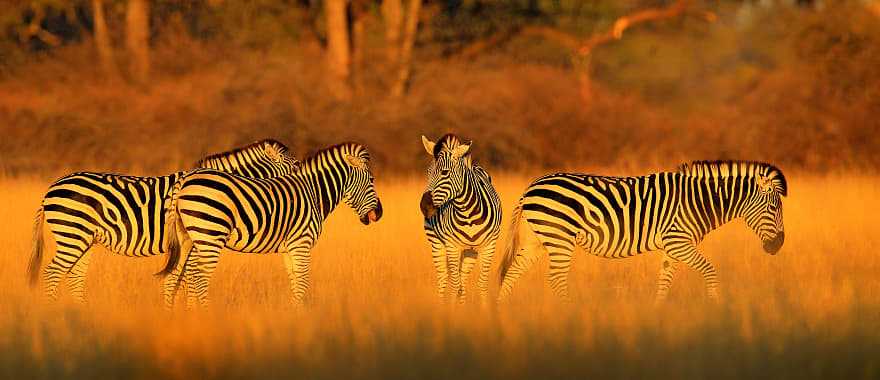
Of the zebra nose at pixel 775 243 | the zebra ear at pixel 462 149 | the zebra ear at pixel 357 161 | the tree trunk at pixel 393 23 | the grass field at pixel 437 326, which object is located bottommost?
the grass field at pixel 437 326

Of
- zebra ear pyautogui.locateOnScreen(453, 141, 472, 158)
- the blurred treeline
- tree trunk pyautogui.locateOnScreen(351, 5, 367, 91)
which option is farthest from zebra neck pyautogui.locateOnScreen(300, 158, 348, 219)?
tree trunk pyautogui.locateOnScreen(351, 5, 367, 91)

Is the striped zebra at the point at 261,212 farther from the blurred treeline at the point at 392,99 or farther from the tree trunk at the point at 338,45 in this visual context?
the tree trunk at the point at 338,45

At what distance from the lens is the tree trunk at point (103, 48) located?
26.8 meters

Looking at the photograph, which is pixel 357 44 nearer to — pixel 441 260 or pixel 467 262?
pixel 467 262

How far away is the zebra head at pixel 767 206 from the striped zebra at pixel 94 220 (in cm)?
407

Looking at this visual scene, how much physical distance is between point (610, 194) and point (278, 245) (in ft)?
7.42

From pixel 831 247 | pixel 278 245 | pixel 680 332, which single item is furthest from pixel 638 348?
pixel 831 247

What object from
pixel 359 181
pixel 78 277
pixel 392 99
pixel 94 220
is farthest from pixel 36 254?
pixel 392 99

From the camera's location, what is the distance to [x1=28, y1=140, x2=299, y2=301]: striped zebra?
949 centimetres

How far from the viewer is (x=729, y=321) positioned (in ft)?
27.2

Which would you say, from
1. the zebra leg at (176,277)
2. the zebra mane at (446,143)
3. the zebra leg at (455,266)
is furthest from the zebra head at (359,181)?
the zebra leg at (176,277)

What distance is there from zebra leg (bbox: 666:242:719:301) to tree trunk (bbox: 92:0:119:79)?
18404mm

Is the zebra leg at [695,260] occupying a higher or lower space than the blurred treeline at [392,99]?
lower

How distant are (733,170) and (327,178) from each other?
286 cm
